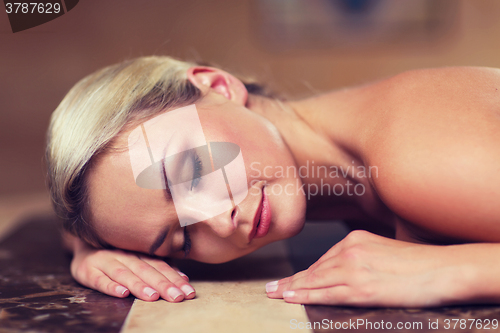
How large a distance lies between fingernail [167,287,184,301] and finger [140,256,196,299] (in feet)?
0.05

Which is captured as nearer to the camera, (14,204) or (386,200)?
(386,200)

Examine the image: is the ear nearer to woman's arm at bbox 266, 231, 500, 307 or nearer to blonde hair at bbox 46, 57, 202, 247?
blonde hair at bbox 46, 57, 202, 247

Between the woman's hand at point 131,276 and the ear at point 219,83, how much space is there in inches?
17.0

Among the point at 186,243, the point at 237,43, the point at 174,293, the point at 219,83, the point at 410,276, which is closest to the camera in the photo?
the point at 410,276

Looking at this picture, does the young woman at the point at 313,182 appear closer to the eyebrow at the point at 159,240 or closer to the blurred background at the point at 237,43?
the eyebrow at the point at 159,240

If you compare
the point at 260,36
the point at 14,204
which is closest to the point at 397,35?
the point at 260,36

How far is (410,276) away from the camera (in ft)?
2.11

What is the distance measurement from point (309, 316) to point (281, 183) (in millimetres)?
281

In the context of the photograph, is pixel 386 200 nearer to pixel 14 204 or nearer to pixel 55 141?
pixel 55 141

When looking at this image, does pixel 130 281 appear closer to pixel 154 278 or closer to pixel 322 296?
pixel 154 278

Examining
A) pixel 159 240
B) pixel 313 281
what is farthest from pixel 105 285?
pixel 313 281

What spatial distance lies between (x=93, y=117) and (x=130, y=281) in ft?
1.16

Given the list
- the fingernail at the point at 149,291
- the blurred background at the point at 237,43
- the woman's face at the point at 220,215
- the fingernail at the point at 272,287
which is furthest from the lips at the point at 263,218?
the blurred background at the point at 237,43

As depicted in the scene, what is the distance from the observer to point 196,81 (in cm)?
100
